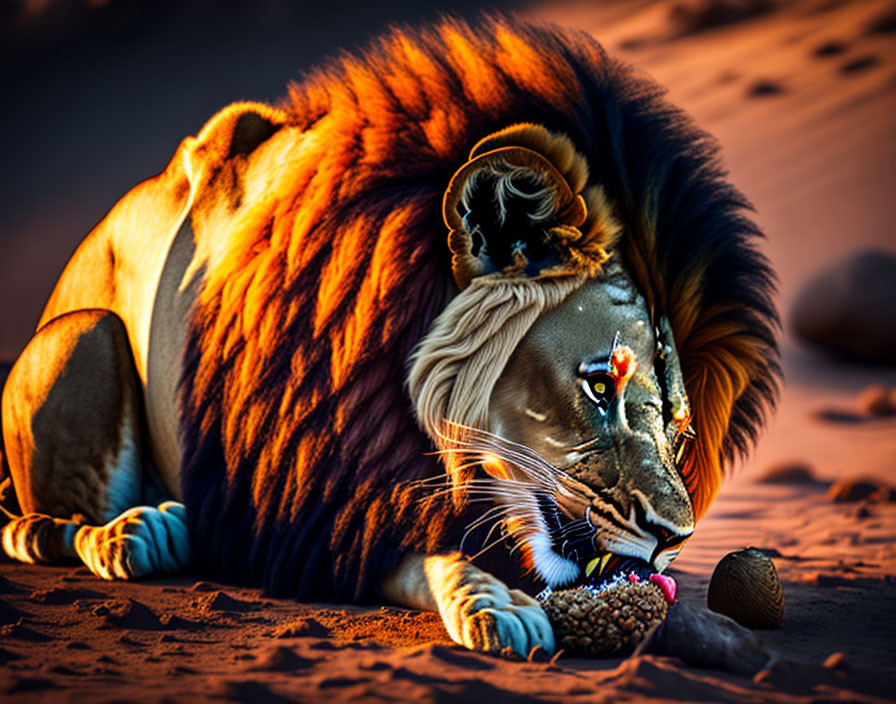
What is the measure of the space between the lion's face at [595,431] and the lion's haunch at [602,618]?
0.12m

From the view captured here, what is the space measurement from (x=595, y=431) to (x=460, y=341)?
0.40m

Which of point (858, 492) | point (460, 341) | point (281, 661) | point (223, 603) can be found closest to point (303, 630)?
point (281, 661)

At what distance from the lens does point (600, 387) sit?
2311mm

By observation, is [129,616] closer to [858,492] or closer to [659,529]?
[659,529]

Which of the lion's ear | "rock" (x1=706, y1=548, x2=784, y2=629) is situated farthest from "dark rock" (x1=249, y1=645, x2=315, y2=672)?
"rock" (x1=706, y1=548, x2=784, y2=629)

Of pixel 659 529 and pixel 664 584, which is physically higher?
pixel 659 529

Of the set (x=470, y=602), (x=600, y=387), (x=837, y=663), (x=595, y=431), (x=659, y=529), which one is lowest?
(x=837, y=663)

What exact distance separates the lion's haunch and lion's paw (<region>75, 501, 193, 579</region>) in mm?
1252

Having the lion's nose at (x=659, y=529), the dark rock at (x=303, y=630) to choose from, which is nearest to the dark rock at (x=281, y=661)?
the dark rock at (x=303, y=630)

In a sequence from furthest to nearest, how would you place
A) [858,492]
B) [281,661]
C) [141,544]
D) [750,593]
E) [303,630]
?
[858,492] → [141,544] → [750,593] → [303,630] → [281,661]

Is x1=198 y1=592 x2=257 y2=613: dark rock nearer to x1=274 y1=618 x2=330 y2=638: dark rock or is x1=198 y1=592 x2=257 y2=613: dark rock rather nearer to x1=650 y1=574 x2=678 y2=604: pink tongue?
x1=274 y1=618 x2=330 y2=638: dark rock

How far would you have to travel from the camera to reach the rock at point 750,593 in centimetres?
246

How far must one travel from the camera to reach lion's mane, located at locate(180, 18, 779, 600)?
2486 mm

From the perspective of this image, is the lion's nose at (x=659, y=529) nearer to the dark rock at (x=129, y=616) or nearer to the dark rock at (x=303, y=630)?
the dark rock at (x=303, y=630)
